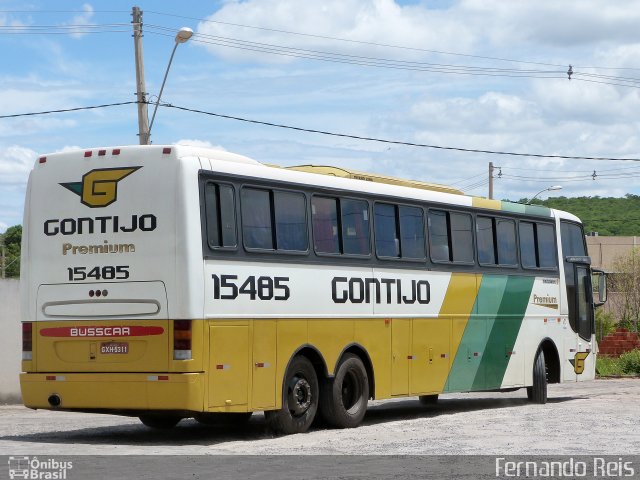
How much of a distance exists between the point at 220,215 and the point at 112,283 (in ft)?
4.78

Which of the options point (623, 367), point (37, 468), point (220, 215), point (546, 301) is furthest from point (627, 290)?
point (37, 468)

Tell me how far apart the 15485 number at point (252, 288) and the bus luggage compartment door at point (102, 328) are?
2.18 feet

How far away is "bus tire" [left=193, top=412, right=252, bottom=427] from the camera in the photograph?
639 inches

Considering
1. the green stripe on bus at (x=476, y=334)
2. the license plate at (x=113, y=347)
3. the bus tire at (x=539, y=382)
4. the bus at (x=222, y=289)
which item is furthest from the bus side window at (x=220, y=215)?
the bus tire at (x=539, y=382)

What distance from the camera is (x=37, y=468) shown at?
11.8m

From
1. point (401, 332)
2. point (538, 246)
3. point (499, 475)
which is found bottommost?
point (499, 475)

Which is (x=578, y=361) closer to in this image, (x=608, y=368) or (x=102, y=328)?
(x=608, y=368)

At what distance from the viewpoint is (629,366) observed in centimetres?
3391

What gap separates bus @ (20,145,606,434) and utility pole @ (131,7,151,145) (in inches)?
380

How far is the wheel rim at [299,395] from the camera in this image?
1605 cm

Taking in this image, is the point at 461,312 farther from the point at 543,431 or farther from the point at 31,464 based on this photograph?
the point at 31,464

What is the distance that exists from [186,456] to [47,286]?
10.6 ft

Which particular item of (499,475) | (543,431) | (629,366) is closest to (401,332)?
(543,431)

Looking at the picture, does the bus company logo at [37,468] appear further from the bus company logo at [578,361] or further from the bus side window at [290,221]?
the bus company logo at [578,361]
